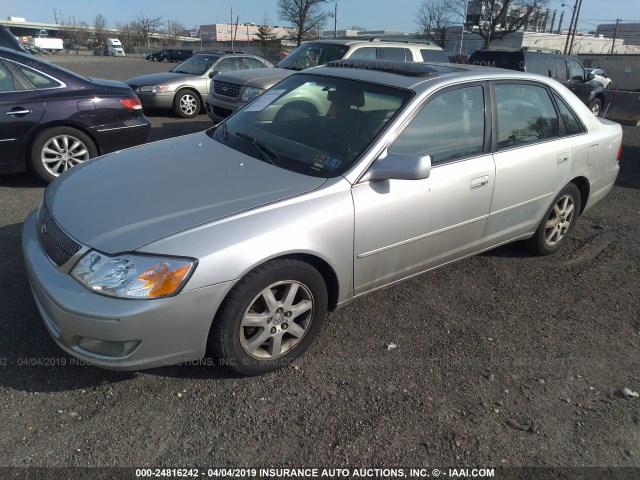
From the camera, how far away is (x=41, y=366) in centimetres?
269

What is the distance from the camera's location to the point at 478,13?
46.2 meters

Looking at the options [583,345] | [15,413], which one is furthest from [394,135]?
[15,413]

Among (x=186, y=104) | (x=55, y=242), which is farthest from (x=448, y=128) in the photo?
(x=186, y=104)

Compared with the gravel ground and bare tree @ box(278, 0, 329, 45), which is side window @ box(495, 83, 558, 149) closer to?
the gravel ground

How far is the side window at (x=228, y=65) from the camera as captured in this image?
1125cm

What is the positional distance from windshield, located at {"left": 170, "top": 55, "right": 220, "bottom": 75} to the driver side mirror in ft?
30.4

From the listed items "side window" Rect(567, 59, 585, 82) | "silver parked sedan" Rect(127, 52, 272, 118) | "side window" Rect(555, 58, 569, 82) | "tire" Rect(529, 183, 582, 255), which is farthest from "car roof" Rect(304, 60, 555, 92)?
"side window" Rect(567, 59, 585, 82)

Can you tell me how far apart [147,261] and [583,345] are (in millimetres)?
2795

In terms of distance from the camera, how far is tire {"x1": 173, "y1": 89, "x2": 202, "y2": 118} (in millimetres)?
10438

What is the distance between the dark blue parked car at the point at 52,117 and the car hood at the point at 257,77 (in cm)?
286

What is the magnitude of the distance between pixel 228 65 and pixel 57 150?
22.4 ft

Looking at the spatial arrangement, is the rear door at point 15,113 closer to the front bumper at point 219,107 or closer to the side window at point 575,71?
the front bumper at point 219,107

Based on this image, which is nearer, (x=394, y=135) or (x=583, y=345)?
(x=394, y=135)

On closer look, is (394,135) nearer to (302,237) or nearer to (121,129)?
(302,237)
